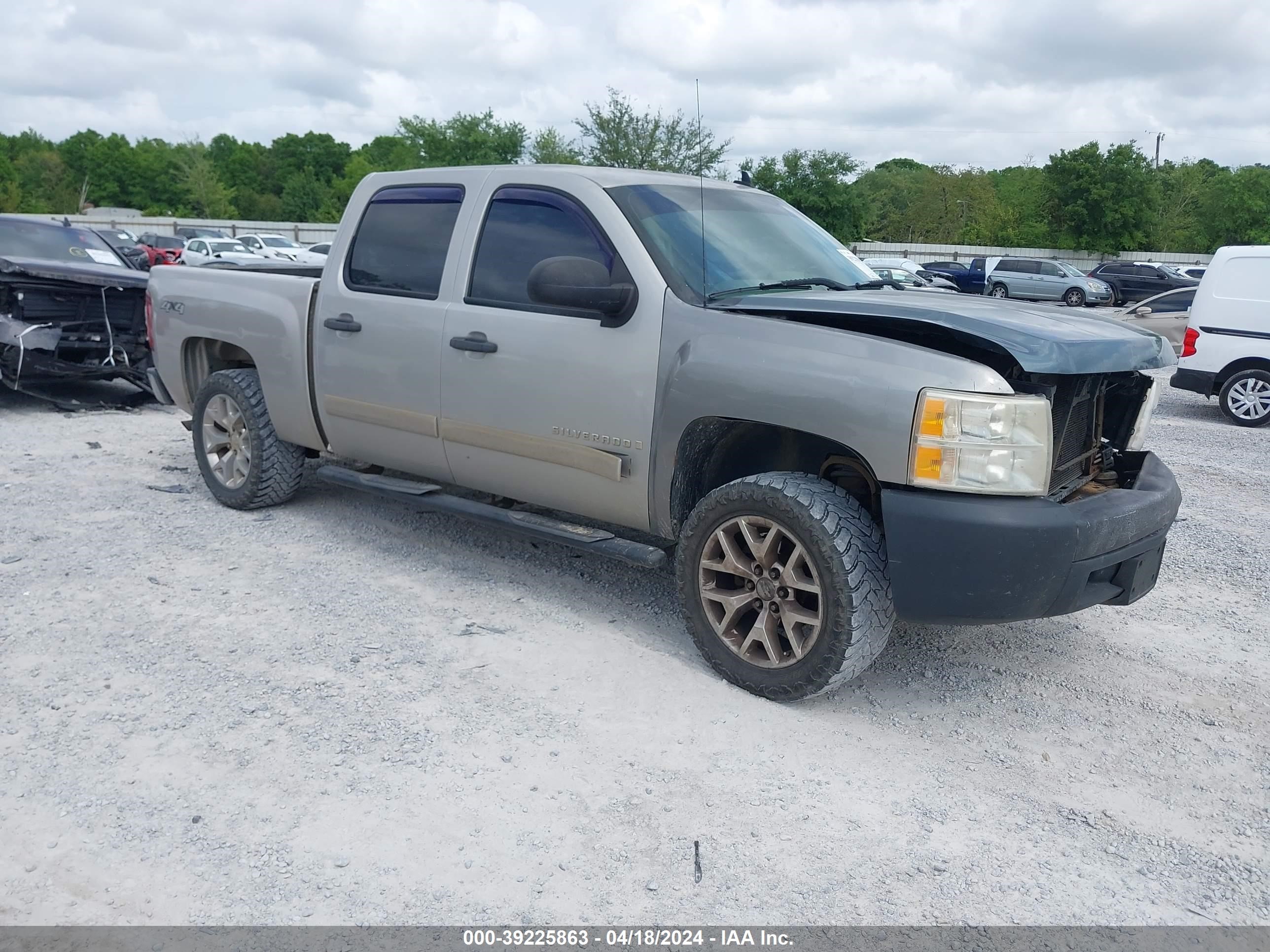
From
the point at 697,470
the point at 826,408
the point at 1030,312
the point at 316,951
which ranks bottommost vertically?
the point at 316,951

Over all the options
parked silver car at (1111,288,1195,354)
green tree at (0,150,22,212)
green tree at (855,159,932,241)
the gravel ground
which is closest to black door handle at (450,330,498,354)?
the gravel ground

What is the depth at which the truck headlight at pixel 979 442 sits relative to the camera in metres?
3.37

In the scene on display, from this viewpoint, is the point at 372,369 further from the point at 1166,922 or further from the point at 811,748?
the point at 1166,922

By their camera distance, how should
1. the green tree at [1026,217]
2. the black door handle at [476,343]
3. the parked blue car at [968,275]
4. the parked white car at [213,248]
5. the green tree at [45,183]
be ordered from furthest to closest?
1. the green tree at [45,183]
2. the green tree at [1026,217]
3. the parked blue car at [968,275]
4. the parked white car at [213,248]
5. the black door handle at [476,343]

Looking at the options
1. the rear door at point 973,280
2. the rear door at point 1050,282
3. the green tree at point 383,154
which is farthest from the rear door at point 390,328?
the green tree at point 383,154

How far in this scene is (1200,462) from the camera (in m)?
8.68

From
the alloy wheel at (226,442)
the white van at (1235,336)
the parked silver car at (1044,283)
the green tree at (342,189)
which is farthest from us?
the green tree at (342,189)

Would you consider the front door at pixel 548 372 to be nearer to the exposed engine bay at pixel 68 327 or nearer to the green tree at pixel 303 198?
the exposed engine bay at pixel 68 327

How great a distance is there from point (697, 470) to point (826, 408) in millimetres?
781

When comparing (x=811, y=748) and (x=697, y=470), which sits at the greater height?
(x=697, y=470)

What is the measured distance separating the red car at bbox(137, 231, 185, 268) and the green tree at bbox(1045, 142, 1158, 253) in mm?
41712

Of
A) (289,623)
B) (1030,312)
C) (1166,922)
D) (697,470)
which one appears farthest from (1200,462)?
(289,623)

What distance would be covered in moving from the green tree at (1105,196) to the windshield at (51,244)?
5091 centimetres

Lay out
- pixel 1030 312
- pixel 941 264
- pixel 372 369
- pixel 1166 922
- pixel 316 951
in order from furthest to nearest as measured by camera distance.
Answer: pixel 941 264, pixel 372 369, pixel 1030 312, pixel 1166 922, pixel 316 951
